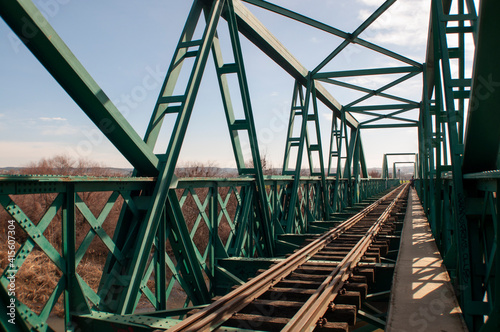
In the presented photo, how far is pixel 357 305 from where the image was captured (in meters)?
4.41

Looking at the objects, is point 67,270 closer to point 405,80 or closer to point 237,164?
point 237,164

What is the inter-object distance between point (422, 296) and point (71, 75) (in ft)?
14.9

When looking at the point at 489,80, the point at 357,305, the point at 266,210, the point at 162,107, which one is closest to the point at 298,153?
the point at 266,210

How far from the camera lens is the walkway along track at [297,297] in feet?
12.1

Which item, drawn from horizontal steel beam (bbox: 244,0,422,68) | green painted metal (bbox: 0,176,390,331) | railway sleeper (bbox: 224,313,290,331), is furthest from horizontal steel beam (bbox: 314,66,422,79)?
railway sleeper (bbox: 224,313,290,331)

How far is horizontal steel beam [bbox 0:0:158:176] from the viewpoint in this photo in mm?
3783

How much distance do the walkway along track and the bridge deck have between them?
0.42 m

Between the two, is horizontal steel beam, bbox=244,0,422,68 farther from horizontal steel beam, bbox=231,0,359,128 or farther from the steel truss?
the steel truss

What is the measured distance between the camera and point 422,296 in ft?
14.5

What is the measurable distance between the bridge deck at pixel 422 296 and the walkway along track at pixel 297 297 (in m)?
0.42

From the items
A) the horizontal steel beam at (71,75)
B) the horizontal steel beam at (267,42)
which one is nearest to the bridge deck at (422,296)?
the horizontal steel beam at (71,75)

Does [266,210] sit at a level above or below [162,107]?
below

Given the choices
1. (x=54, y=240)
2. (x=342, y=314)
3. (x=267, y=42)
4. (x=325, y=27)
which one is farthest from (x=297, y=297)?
(x=54, y=240)

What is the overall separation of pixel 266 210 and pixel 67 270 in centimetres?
524
